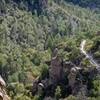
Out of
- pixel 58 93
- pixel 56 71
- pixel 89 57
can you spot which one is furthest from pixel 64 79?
pixel 89 57

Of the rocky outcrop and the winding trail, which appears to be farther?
the winding trail

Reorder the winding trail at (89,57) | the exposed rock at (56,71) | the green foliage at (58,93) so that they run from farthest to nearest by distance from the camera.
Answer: the exposed rock at (56,71) → the winding trail at (89,57) → the green foliage at (58,93)

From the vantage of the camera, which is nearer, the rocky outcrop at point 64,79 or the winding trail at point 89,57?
the rocky outcrop at point 64,79

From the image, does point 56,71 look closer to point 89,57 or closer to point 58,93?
point 89,57

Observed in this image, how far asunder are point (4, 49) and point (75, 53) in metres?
70.4

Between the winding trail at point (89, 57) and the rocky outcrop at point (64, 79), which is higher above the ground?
the winding trail at point (89, 57)

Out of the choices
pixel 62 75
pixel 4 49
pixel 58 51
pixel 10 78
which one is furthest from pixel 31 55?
pixel 62 75

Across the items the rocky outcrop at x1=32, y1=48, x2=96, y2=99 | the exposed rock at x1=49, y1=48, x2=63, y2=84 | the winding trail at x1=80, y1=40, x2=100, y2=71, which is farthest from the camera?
the exposed rock at x1=49, y1=48, x2=63, y2=84

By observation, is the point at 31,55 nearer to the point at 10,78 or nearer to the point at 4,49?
the point at 4,49

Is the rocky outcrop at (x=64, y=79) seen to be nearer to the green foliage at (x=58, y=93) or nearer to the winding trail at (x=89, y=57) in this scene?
the winding trail at (x=89, y=57)

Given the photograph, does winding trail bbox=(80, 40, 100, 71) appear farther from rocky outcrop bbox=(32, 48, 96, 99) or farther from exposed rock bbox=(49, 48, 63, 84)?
exposed rock bbox=(49, 48, 63, 84)

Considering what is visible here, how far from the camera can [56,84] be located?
360ft

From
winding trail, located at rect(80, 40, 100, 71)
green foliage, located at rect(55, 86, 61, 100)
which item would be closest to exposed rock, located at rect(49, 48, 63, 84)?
winding trail, located at rect(80, 40, 100, 71)

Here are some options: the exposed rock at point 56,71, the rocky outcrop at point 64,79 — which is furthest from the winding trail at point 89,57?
the exposed rock at point 56,71
